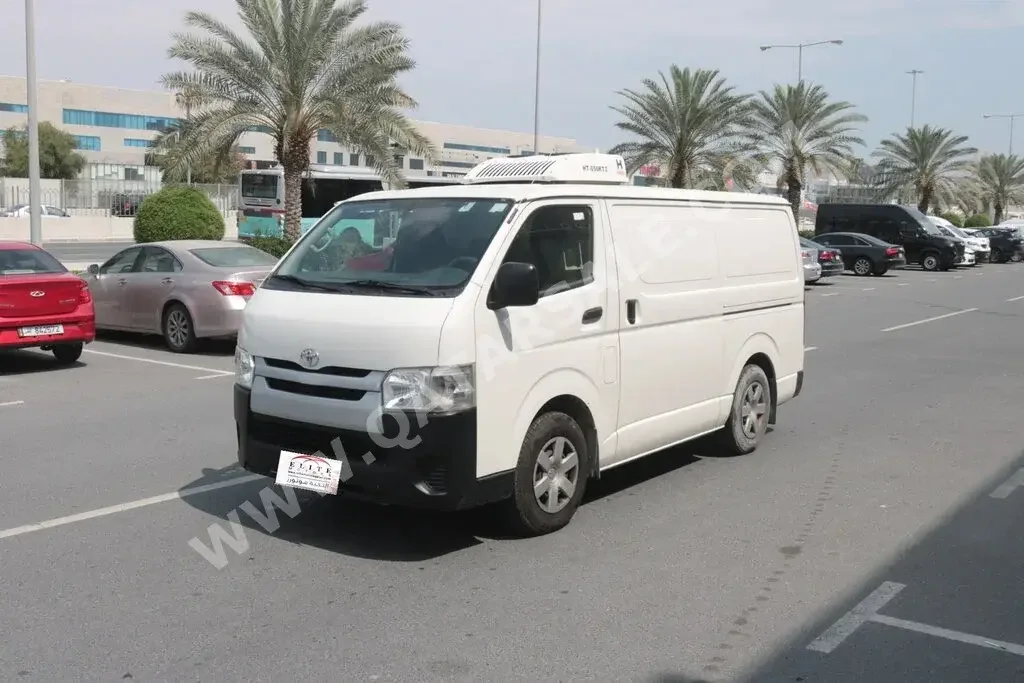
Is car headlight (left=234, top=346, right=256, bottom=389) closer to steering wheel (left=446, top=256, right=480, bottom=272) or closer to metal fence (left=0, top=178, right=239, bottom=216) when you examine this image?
steering wheel (left=446, top=256, right=480, bottom=272)

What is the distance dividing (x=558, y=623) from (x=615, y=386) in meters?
2.00

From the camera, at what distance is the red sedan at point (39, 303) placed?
1173 centimetres

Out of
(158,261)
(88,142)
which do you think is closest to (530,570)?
(158,261)

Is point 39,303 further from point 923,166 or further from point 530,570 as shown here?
point 923,166

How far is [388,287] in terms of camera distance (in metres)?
5.80

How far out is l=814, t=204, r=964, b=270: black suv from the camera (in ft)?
132

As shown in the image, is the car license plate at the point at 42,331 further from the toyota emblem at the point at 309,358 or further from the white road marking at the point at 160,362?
the toyota emblem at the point at 309,358

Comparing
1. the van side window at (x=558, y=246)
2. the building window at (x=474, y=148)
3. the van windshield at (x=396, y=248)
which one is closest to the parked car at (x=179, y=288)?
the van windshield at (x=396, y=248)

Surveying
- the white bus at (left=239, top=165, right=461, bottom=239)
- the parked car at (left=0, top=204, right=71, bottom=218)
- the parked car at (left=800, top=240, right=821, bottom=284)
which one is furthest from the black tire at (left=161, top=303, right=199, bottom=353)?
the parked car at (left=0, top=204, right=71, bottom=218)

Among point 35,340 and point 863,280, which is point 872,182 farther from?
point 35,340

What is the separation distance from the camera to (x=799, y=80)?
44156 millimetres

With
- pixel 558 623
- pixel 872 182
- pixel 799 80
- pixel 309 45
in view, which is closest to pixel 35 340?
pixel 558 623

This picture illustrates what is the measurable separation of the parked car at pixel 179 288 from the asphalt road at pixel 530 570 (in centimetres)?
423

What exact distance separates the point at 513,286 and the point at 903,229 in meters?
38.0
